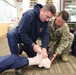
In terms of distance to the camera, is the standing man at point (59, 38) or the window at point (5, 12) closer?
the standing man at point (59, 38)

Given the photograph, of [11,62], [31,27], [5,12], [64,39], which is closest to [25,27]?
[31,27]

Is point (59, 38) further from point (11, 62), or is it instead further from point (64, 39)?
point (11, 62)

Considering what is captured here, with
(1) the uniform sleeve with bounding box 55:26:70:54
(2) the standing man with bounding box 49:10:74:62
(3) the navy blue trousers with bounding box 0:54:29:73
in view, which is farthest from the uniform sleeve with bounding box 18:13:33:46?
(1) the uniform sleeve with bounding box 55:26:70:54

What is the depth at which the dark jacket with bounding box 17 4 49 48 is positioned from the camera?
5.61 ft

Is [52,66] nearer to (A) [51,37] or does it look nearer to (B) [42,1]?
(A) [51,37]

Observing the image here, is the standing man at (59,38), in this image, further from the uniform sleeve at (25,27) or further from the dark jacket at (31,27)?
the uniform sleeve at (25,27)

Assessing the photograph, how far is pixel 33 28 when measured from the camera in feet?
6.03

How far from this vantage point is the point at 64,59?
228cm

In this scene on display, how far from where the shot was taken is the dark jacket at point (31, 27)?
1.71 meters

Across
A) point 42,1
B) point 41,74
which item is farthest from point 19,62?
point 42,1

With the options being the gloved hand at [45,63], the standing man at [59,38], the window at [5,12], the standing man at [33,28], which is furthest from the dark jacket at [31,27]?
the window at [5,12]

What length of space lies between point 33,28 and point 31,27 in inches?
1.4

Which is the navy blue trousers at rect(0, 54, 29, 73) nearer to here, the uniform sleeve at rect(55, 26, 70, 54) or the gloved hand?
the gloved hand

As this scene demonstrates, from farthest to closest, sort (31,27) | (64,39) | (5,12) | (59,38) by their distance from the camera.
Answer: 1. (5,12)
2. (59,38)
3. (64,39)
4. (31,27)
